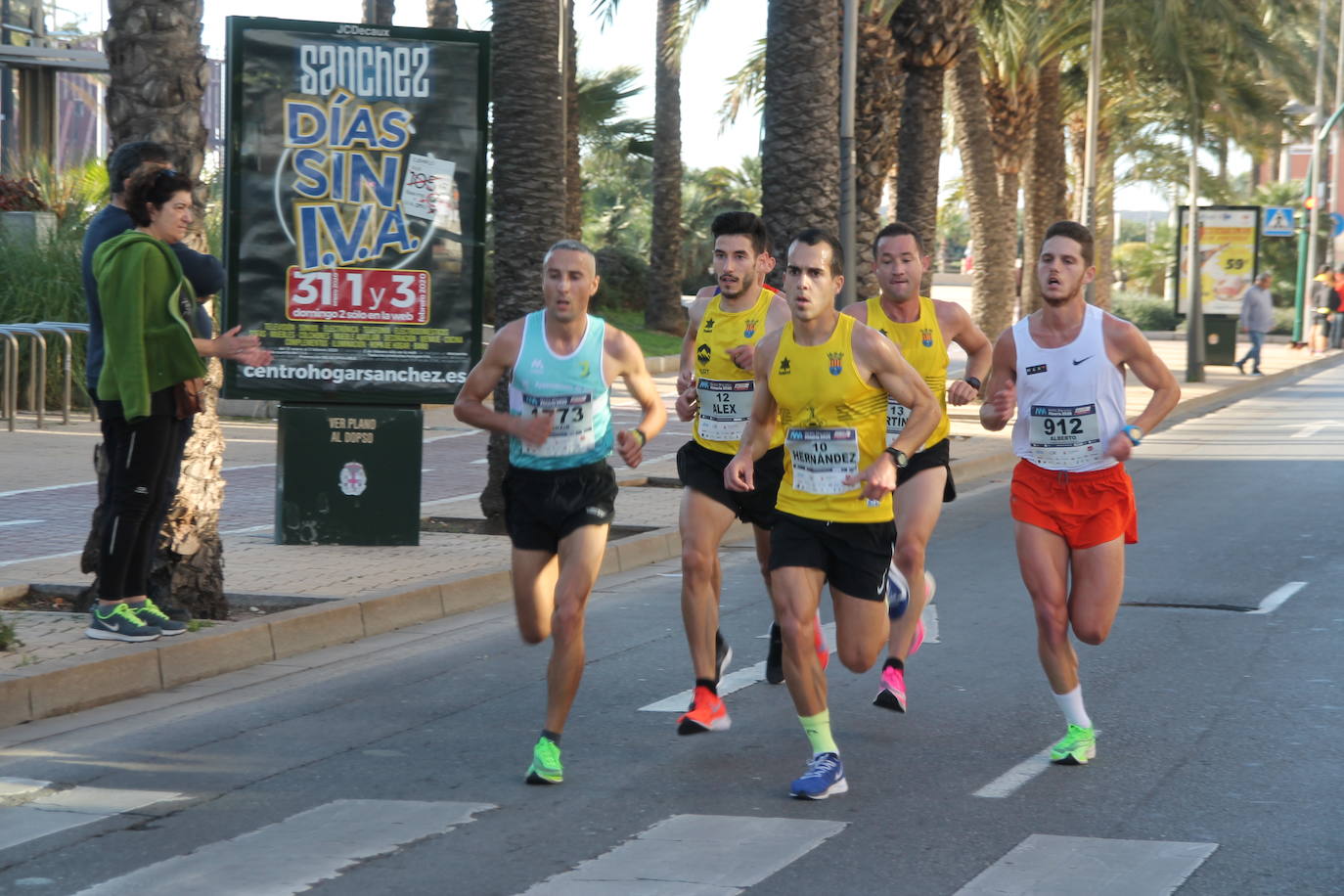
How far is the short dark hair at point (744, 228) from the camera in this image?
24.5ft

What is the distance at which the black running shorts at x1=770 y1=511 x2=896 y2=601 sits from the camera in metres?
6.22

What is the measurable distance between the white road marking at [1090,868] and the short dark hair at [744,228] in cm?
298

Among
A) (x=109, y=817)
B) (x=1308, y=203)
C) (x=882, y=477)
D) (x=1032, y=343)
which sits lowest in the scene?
(x=109, y=817)

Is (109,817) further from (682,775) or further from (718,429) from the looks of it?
(718,429)

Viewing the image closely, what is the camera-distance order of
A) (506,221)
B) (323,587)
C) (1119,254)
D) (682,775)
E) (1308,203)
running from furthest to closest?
(1119,254) → (1308,203) → (506,221) → (323,587) → (682,775)

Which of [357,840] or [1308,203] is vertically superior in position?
[1308,203]

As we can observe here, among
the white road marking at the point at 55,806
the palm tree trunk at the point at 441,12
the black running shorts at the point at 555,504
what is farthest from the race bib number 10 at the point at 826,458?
the palm tree trunk at the point at 441,12

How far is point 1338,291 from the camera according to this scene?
44.9m

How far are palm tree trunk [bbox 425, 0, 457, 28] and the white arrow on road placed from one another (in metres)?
14.4

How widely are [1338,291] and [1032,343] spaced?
4133cm

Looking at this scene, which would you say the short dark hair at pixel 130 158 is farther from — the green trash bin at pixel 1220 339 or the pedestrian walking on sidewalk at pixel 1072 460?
the green trash bin at pixel 1220 339

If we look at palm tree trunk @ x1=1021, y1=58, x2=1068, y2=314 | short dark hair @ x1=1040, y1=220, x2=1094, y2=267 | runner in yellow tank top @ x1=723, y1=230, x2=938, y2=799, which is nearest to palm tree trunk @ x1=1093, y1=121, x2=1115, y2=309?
palm tree trunk @ x1=1021, y1=58, x2=1068, y2=314

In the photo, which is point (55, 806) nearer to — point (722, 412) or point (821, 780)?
point (821, 780)

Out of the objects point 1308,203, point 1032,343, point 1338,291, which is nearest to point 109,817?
point 1032,343
